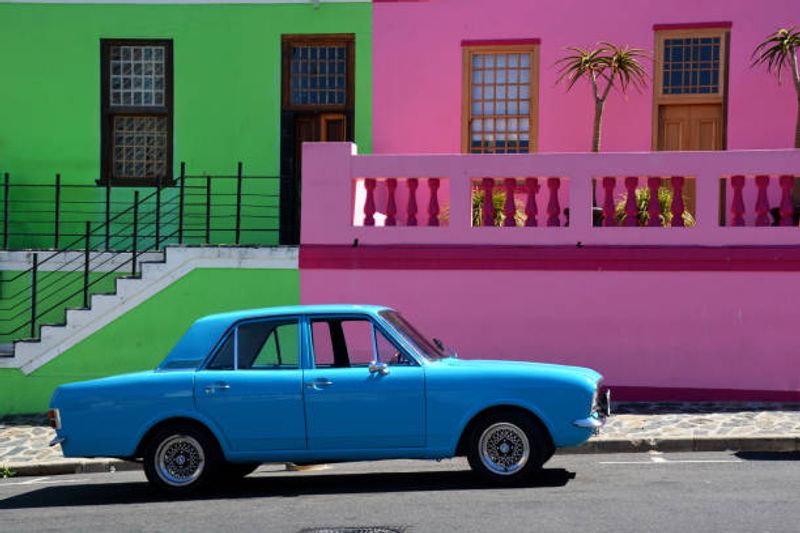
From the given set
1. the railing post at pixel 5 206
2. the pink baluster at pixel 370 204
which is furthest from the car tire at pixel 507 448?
the railing post at pixel 5 206

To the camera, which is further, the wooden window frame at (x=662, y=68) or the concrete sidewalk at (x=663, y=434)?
the wooden window frame at (x=662, y=68)

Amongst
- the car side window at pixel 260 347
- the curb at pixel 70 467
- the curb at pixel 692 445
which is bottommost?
the curb at pixel 70 467

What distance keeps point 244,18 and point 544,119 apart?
4660mm

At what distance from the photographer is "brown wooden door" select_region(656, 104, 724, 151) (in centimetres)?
1656

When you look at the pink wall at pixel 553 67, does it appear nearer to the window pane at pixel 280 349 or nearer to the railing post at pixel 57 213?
the railing post at pixel 57 213

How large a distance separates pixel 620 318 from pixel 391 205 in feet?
9.87

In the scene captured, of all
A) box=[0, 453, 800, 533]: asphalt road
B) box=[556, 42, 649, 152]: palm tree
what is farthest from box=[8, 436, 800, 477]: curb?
box=[556, 42, 649, 152]: palm tree

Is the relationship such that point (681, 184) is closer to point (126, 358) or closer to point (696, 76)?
point (696, 76)

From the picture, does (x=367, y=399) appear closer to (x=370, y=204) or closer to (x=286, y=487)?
(x=286, y=487)

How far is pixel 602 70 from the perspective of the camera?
16.1m

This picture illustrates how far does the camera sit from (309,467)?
36.5 ft

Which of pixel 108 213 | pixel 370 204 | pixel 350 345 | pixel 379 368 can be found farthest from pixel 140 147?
pixel 379 368

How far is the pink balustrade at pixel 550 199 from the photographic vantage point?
1341 cm

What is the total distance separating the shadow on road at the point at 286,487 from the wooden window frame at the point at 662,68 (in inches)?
316
